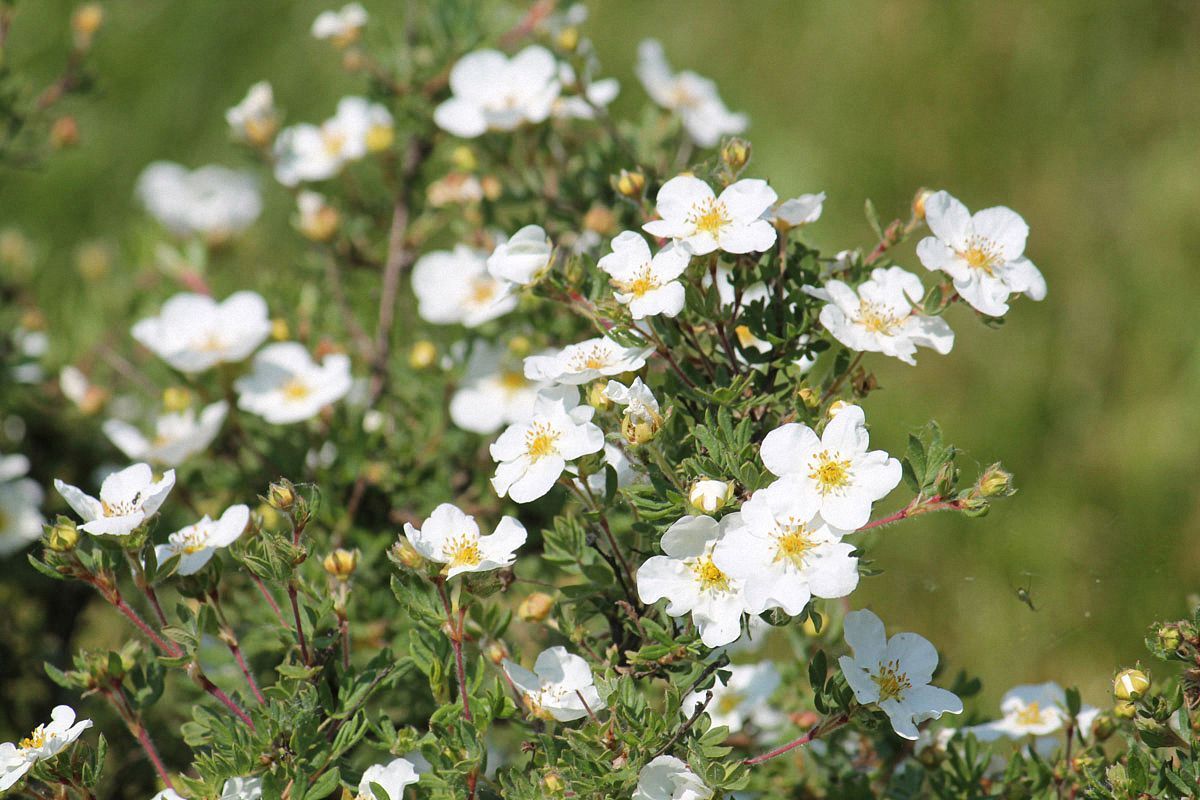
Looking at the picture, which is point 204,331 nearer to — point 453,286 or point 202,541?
point 453,286

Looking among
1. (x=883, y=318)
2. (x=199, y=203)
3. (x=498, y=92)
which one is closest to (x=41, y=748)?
(x=883, y=318)

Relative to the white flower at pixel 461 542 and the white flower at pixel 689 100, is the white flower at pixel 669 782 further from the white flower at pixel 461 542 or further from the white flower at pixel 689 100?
the white flower at pixel 689 100

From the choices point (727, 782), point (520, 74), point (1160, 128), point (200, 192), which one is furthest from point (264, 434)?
point (1160, 128)

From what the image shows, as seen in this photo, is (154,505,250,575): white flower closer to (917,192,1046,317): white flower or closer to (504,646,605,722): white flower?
(504,646,605,722): white flower

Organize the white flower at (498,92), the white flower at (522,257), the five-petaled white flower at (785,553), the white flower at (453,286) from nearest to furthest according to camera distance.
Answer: the five-petaled white flower at (785,553) < the white flower at (522,257) < the white flower at (498,92) < the white flower at (453,286)

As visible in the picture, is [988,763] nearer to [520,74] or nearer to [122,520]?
[122,520]

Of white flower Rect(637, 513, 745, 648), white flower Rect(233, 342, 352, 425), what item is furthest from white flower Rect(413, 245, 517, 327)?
white flower Rect(637, 513, 745, 648)

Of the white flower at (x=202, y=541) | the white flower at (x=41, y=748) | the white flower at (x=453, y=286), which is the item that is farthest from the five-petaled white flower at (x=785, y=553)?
the white flower at (x=453, y=286)
